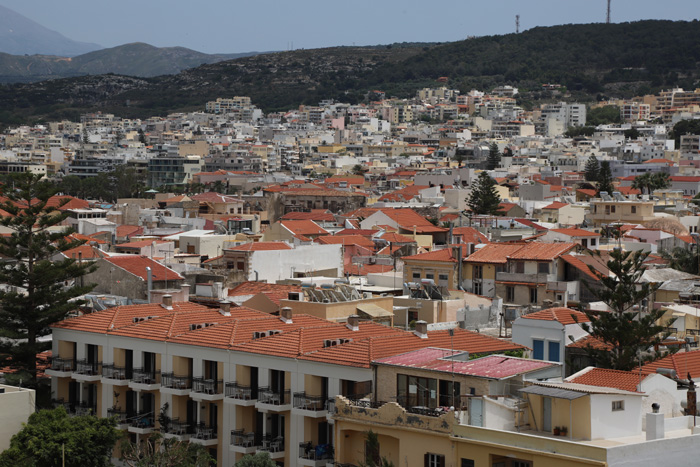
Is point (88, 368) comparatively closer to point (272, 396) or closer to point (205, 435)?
point (205, 435)

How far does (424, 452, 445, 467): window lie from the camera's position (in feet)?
67.2

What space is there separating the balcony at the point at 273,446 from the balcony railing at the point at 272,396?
739 millimetres

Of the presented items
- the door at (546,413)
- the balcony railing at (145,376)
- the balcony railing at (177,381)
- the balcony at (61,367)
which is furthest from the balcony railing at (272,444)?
the door at (546,413)

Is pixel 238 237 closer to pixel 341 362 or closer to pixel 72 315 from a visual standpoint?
pixel 72 315

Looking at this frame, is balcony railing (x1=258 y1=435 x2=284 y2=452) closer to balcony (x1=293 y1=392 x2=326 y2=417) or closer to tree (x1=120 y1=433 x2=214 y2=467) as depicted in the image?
balcony (x1=293 y1=392 x2=326 y2=417)

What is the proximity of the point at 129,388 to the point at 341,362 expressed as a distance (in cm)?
668

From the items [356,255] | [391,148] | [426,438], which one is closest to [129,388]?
[426,438]

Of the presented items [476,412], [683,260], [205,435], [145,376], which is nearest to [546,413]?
[476,412]

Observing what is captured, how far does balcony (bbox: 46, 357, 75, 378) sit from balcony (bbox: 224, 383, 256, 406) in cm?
521

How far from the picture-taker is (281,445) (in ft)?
83.7

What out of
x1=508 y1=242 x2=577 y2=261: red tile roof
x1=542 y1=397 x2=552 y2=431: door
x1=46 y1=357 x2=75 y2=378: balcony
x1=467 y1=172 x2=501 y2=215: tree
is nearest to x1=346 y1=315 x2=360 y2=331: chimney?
x1=46 y1=357 x2=75 y2=378: balcony

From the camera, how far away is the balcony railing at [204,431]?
88.5 ft

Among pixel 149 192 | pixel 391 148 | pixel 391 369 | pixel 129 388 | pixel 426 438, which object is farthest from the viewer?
pixel 391 148

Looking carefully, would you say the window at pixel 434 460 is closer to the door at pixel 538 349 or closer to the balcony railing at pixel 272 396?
the balcony railing at pixel 272 396
